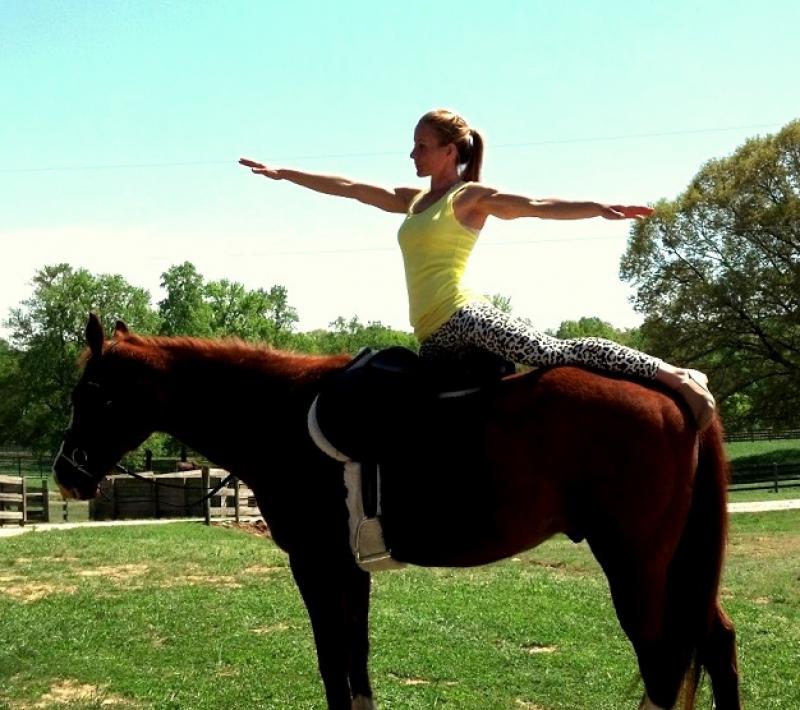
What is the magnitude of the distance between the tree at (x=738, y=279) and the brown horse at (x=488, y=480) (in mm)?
36089

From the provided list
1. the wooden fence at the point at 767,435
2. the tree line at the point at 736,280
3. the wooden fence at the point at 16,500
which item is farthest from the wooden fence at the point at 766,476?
the wooden fence at the point at 16,500

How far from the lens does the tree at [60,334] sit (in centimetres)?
5806

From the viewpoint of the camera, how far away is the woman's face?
4.80 meters

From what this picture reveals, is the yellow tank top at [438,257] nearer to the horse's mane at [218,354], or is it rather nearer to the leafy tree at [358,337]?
the horse's mane at [218,354]

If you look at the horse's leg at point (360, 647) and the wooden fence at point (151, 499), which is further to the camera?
the wooden fence at point (151, 499)

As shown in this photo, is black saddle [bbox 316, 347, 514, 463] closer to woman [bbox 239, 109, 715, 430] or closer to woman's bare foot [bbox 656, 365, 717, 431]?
woman [bbox 239, 109, 715, 430]

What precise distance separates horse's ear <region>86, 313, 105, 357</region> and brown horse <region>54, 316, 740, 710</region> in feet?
0.04

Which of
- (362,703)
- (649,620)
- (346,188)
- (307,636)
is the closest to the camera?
(649,620)

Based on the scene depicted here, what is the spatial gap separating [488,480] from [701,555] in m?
1.10

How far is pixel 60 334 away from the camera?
59.0m

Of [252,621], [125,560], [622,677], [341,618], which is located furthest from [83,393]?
[125,560]

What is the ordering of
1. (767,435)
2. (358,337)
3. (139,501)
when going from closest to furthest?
(139,501), (767,435), (358,337)

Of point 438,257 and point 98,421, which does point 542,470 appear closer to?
point 438,257

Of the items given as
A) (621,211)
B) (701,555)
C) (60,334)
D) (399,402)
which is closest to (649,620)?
(701,555)
